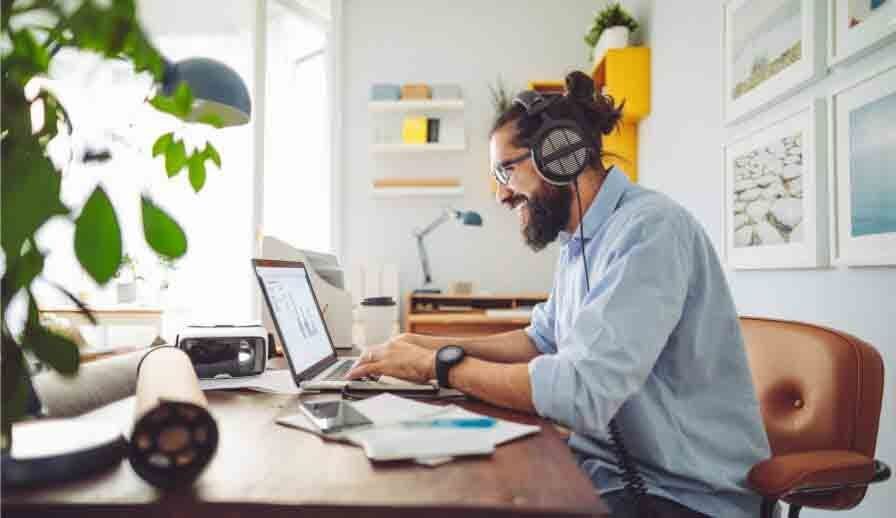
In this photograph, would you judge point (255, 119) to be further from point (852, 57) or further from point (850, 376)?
point (850, 376)

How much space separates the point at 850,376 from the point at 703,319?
0.90ft

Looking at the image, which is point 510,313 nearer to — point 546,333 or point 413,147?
point 413,147

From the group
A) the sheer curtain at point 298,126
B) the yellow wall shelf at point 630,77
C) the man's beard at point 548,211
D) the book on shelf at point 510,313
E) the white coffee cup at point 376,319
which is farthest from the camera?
the sheer curtain at point 298,126

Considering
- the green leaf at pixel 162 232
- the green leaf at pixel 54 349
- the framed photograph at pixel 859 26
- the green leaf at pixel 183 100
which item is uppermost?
the framed photograph at pixel 859 26

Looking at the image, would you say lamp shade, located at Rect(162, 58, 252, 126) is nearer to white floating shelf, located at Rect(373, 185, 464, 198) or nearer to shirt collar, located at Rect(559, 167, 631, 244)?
shirt collar, located at Rect(559, 167, 631, 244)

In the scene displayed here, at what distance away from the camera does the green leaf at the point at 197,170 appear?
0.61 m

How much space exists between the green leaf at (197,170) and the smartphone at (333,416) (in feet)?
1.29

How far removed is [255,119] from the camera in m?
3.06

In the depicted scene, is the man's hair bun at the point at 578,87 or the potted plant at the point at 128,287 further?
the potted plant at the point at 128,287

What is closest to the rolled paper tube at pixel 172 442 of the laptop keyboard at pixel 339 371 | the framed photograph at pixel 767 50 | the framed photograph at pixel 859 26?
the laptop keyboard at pixel 339 371

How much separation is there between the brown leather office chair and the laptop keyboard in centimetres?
80

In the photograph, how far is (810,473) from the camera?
934 mm

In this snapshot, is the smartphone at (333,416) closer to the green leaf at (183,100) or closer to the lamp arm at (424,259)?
the green leaf at (183,100)

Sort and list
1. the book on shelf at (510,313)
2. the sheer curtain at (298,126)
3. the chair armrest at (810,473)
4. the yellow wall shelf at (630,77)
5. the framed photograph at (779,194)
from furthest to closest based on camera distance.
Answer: the sheer curtain at (298,126)
the book on shelf at (510,313)
the yellow wall shelf at (630,77)
the framed photograph at (779,194)
the chair armrest at (810,473)
